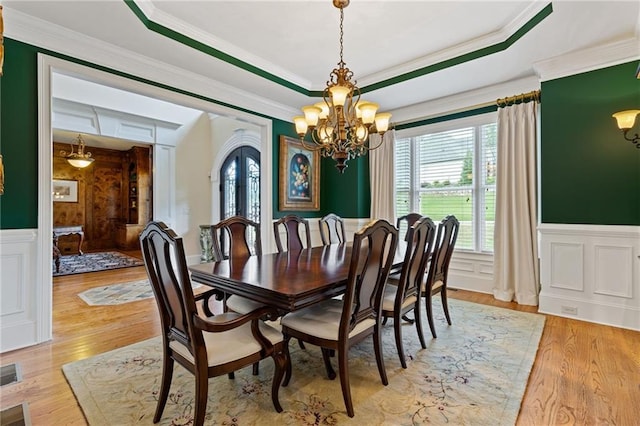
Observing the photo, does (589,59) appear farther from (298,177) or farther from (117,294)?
(117,294)

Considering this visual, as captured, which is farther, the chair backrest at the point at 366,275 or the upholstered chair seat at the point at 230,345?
the chair backrest at the point at 366,275

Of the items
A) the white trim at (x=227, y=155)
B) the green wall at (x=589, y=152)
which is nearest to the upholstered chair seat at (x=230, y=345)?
the white trim at (x=227, y=155)

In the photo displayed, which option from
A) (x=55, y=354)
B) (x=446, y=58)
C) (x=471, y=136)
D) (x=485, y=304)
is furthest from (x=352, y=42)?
(x=55, y=354)

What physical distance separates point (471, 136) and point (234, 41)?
3268mm

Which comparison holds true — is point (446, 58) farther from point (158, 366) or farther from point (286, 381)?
point (158, 366)

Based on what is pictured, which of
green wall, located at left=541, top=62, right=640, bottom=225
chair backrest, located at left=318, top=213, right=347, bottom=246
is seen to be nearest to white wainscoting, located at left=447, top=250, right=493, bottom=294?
green wall, located at left=541, top=62, right=640, bottom=225

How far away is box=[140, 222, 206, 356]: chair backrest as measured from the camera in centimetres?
138

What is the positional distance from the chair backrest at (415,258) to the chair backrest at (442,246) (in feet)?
0.92

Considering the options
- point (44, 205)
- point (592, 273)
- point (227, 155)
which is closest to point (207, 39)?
point (44, 205)

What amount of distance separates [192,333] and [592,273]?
12.4 feet

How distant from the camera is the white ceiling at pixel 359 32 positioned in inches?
100

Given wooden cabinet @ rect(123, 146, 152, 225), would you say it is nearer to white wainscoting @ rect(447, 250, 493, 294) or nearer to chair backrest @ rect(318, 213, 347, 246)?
chair backrest @ rect(318, 213, 347, 246)

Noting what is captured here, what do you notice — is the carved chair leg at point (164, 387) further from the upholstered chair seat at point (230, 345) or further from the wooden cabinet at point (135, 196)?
the wooden cabinet at point (135, 196)

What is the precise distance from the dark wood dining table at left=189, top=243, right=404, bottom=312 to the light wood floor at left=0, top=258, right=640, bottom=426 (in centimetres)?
105
